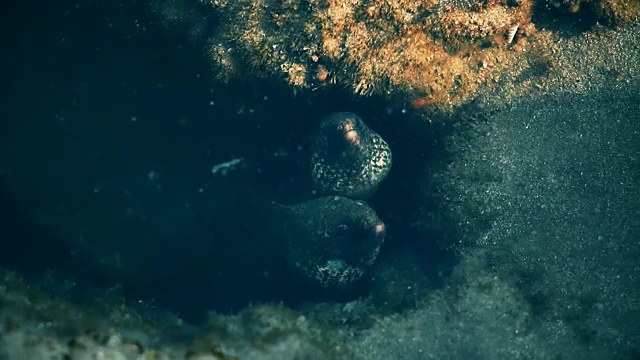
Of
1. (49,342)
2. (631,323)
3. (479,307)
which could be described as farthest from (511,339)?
(49,342)

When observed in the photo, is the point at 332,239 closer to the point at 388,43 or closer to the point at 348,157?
the point at 348,157

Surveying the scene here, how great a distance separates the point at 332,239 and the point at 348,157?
1323 millimetres

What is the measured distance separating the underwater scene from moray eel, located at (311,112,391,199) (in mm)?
39

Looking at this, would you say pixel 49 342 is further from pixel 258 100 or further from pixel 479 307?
pixel 479 307

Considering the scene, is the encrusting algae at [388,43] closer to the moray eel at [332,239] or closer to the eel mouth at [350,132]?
the eel mouth at [350,132]

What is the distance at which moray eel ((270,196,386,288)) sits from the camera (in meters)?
6.75

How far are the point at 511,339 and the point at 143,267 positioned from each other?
5.77 meters

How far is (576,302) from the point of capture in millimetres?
6488

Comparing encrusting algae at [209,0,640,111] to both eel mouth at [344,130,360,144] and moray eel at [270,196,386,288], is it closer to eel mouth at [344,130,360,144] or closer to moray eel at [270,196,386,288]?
eel mouth at [344,130,360,144]

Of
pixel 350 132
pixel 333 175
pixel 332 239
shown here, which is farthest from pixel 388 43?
pixel 332 239

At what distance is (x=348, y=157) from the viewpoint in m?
7.04

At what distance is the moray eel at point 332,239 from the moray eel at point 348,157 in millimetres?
310

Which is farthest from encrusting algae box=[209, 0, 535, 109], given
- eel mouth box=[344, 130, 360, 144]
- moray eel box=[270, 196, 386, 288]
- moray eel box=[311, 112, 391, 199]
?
moray eel box=[270, 196, 386, 288]

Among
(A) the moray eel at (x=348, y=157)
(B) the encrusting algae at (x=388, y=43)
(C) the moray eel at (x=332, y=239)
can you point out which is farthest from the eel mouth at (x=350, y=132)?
(C) the moray eel at (x=332, y=239)
